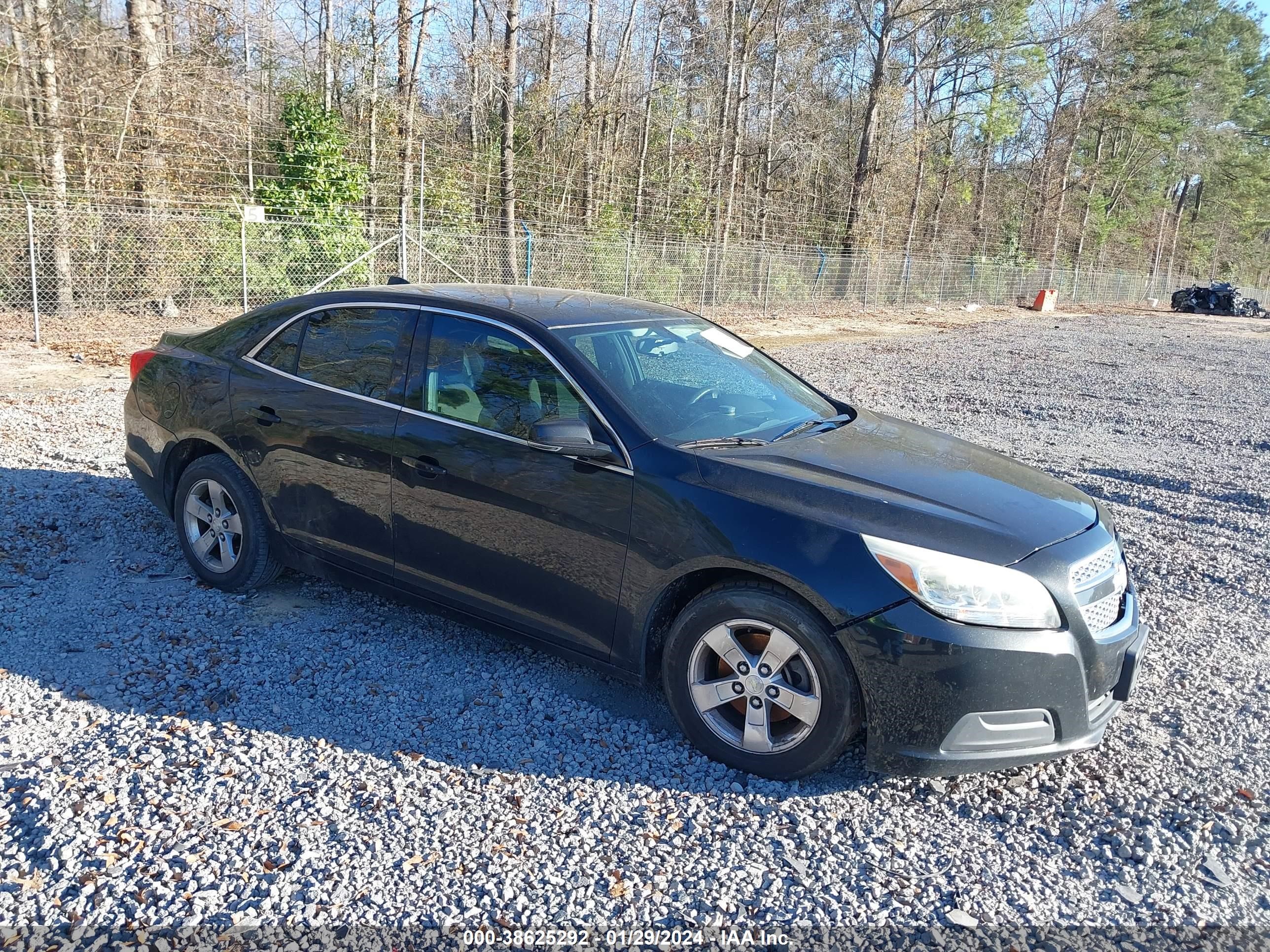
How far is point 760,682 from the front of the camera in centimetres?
329

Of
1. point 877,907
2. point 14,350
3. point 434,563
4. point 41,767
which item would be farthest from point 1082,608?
point 14,350

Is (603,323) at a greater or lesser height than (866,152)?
lesser

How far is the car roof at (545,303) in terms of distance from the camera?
4.16 metres

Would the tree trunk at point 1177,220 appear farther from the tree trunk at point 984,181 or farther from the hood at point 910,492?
the hood at point 910,492

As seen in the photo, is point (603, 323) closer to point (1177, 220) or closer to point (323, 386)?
point (323, 386)

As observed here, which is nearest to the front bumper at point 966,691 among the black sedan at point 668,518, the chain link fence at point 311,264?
the black sedan at point 668,518

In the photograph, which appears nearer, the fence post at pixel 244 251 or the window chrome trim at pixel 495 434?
the window chrome trim at pixel 495 434

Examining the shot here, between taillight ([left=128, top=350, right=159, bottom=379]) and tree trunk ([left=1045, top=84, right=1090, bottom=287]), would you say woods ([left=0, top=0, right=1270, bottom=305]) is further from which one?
taillight ([left=128, top=350, right=159, bottom=379])

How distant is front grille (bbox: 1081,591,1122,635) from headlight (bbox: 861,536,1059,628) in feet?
0.63

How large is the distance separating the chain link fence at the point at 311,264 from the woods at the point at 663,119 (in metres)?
0.40

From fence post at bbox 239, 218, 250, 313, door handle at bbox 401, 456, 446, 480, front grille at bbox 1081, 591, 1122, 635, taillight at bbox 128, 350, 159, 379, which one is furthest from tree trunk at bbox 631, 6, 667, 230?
front grille at bbox 1081, 591, 1122, 635

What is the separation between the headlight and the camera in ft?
10.1

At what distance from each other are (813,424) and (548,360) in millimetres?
1242

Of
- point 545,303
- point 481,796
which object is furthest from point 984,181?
point 481,796
